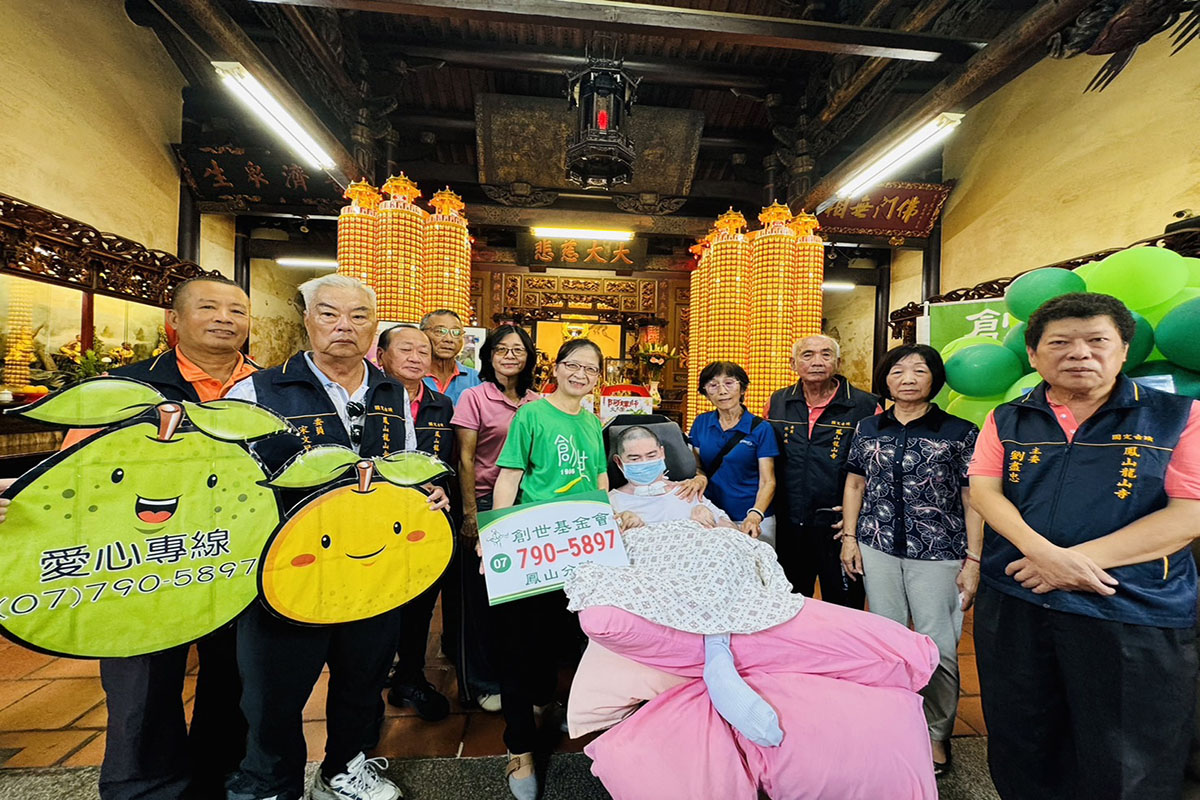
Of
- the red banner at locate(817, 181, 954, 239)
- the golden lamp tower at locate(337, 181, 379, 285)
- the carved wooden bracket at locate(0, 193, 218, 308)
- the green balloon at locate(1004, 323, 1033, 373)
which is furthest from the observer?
the red banner at locate(817, 181, 954, 239)

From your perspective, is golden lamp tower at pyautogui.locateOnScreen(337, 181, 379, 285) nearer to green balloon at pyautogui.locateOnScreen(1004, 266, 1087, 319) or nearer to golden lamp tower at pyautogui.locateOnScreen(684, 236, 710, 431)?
golden lamp tower at pyautogui.locateOnScreen(684, 236, 710, 431)

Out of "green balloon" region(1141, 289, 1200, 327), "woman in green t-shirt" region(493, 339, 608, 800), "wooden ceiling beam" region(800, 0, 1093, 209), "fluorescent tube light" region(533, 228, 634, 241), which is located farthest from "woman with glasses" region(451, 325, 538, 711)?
"fluorescent tube light" region(533, 228, 634, 241)

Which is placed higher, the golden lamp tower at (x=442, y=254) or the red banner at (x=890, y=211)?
the red banner at (x=890, y=211)

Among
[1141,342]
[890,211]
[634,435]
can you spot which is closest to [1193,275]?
[1141,342]

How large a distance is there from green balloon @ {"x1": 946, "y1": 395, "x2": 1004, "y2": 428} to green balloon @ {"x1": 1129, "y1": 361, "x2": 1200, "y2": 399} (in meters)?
0.47

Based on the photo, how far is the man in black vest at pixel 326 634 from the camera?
1521 millimetres

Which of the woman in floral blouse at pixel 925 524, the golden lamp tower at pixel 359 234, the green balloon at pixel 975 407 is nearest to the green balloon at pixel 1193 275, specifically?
the green balloon at pixel 975 407

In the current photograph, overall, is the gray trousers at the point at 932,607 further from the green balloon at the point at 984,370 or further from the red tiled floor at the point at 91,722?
the green balloon at the point at 984,370

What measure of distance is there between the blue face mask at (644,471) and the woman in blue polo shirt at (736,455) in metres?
0.68

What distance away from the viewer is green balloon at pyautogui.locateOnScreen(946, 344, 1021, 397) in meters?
2.21

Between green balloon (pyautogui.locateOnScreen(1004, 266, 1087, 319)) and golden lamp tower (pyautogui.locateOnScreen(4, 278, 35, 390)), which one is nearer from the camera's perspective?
green balloon (pyautogui.locateOnScreen(1004, 266, 1087, 319))

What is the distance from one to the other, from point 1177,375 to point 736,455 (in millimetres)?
1686

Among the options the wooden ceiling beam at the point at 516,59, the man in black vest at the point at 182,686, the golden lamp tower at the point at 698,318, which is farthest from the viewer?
the golden lamp tower at the point at 698,318

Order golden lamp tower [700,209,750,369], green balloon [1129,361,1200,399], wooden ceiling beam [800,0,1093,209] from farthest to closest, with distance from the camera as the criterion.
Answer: golden lamp tower [700,209,750,369] < wooden ceiling beam [800,0,1093,209] < green balloon [1129,361,1200,399]
